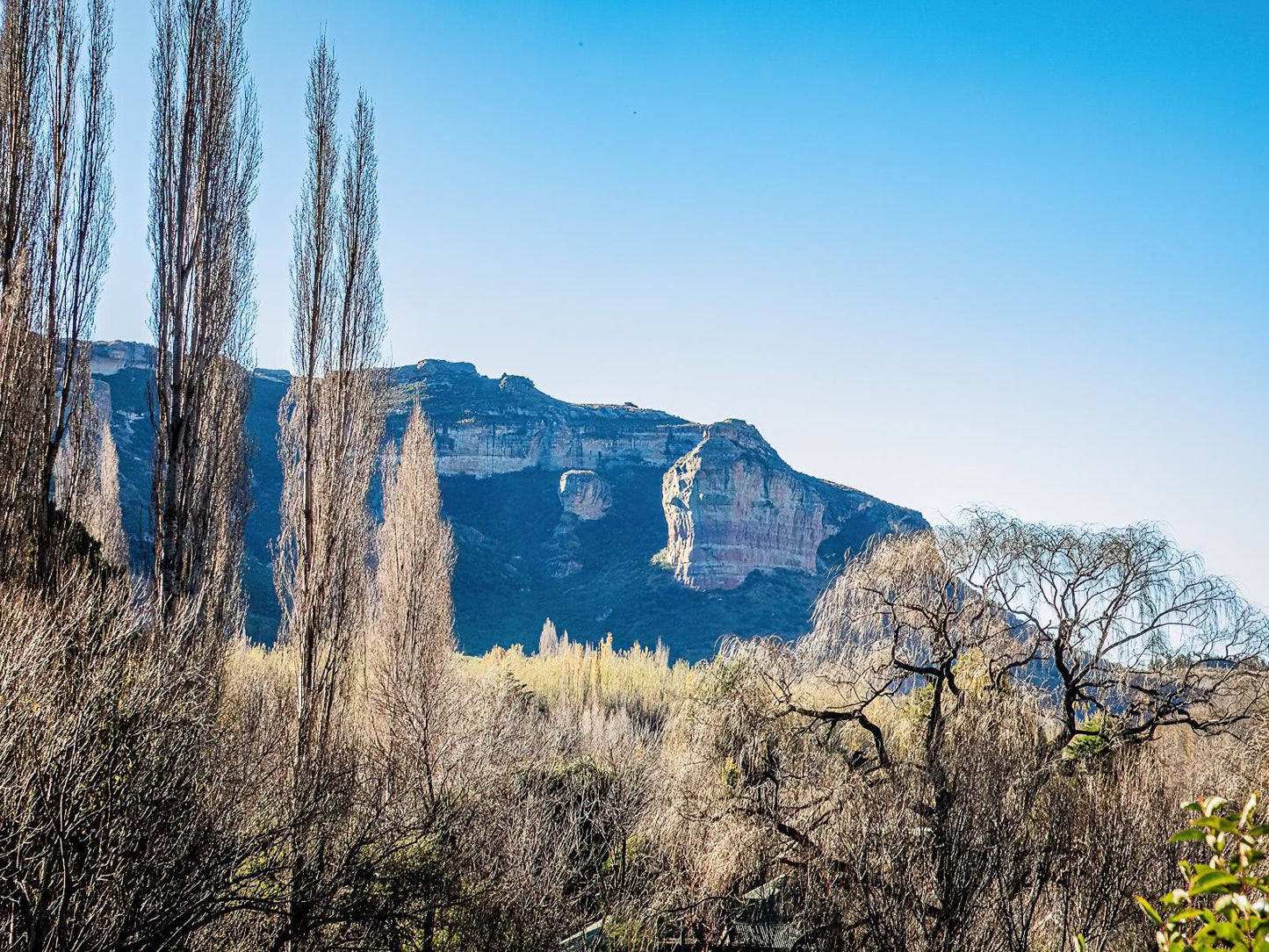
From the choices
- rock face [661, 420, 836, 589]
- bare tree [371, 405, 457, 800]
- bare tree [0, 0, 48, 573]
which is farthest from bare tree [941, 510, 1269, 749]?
rock face [661, 420, 836, 589]

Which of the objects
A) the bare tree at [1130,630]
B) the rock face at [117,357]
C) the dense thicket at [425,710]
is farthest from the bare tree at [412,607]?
the rock face at [117,357]

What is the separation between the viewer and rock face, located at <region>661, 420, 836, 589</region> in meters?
80.2

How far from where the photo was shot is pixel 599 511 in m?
91.1

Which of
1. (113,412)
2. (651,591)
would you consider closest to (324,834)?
(113,412)

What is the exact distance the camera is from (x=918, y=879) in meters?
11.7

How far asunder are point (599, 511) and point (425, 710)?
7706 cm

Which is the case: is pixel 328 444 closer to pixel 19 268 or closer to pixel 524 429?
pixel 19 268

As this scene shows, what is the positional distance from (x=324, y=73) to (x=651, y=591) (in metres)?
65.8

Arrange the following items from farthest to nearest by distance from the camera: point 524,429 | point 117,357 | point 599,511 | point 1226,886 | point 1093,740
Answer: point 524,429 → point 599,511 → point 117,357 → point 1093,740 → point 1226,886

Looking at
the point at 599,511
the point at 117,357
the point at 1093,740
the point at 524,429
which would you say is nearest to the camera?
the point at 1093,740

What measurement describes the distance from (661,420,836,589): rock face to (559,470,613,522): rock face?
597 centimetres

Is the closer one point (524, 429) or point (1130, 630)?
point (1130, 630)

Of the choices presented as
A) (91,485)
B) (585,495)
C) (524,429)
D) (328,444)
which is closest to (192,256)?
(328,444)

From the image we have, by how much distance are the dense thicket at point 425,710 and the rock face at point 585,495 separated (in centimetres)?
7237
